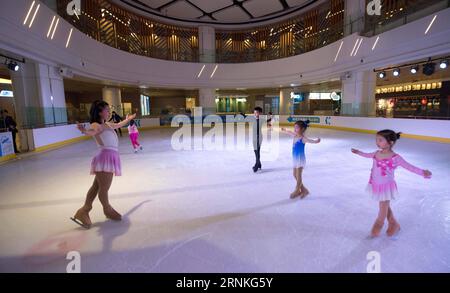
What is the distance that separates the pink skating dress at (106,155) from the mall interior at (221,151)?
2.35 ft

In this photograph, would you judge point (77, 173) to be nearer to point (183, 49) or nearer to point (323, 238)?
point (323, 238)

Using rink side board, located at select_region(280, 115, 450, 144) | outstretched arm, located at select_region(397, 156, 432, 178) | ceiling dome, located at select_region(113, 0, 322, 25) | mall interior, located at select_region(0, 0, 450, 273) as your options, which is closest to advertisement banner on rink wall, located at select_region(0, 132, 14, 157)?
mall interior, located at select_region(0, 0, 450, 273)

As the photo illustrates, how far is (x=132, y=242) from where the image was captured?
243 centimetres

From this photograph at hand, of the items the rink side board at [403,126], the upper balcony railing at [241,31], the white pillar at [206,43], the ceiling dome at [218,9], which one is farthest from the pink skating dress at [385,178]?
the white pillar at [206,43]

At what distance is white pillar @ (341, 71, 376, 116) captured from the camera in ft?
41.9

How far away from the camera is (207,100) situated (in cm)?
1977

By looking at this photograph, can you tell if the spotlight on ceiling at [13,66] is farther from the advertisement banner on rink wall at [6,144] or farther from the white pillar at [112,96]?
the white pillar at [112,96]

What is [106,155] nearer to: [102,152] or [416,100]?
[102,152]

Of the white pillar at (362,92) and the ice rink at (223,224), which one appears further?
the white pillar at (362,92)

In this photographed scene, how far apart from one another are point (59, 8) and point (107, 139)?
10.4 m

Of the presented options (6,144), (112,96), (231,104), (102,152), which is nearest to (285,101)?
(231,104)

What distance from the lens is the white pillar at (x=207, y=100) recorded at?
19594mm

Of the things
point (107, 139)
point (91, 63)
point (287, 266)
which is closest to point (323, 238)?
point (287, 266)

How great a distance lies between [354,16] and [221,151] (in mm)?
11166
